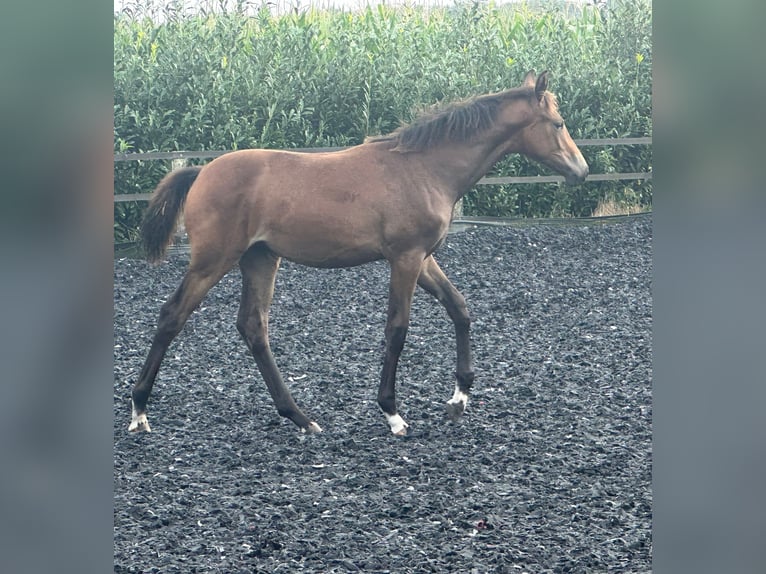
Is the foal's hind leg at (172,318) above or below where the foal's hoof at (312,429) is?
above

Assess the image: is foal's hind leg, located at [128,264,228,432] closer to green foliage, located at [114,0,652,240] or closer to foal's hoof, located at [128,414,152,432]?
foal's hoof, located at [128,414,152,432]

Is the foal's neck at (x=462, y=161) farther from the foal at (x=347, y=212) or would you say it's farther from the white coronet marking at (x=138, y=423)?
the white coronet marking at (x=138, y=423)

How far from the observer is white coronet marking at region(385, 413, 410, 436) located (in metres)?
5.05

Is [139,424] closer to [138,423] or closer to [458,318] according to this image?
[138,423]

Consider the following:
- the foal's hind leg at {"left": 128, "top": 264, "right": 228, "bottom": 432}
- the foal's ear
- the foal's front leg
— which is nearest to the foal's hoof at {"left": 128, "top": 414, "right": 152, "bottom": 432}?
the foal's hind leg at {"left": 128, "top": 264, "right": 228, "bottom": 432}

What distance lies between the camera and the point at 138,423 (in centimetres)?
514

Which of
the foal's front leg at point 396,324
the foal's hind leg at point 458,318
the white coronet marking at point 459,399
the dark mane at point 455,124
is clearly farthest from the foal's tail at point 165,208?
the white coronet marking at point 459,399

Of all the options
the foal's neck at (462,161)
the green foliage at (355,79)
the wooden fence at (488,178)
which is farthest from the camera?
the green foliage at (355,79)

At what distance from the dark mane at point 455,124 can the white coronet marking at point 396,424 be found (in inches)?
60.2

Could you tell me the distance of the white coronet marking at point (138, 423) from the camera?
513cm

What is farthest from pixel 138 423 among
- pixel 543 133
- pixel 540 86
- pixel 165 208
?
pixel 540 86
